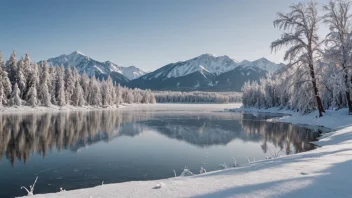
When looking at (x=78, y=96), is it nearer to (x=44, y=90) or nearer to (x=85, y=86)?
(x=85, y=86)

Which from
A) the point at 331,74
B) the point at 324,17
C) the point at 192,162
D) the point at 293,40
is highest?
the point at 324,17

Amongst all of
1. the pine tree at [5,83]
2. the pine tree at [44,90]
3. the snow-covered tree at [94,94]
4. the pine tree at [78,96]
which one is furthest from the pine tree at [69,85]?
the pine tree at [5,83]

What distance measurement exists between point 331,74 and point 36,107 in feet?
242

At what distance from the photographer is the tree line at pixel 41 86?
222 feet

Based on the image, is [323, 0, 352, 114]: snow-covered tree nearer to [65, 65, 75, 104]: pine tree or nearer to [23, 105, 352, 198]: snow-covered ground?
[23, 105, 352, 198]: snow-covered ground

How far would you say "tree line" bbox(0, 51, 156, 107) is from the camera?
67806 mm

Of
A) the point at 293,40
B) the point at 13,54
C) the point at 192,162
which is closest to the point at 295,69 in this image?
the point at 293,40

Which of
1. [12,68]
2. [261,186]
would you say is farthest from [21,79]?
[261,186]

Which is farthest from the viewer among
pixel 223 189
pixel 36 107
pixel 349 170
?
pixel 36 107

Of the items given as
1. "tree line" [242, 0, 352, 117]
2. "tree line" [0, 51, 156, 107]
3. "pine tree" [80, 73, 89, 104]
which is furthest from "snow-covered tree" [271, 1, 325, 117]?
"pine tree" [80, 73, 89, 104]

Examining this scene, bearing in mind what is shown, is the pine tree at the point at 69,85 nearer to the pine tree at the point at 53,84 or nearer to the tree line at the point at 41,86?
the tree line at the point at 41,86

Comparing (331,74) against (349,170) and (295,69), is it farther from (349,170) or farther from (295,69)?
(349,170)

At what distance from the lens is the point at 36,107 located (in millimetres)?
73000

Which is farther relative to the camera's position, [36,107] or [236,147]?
[36,107]
